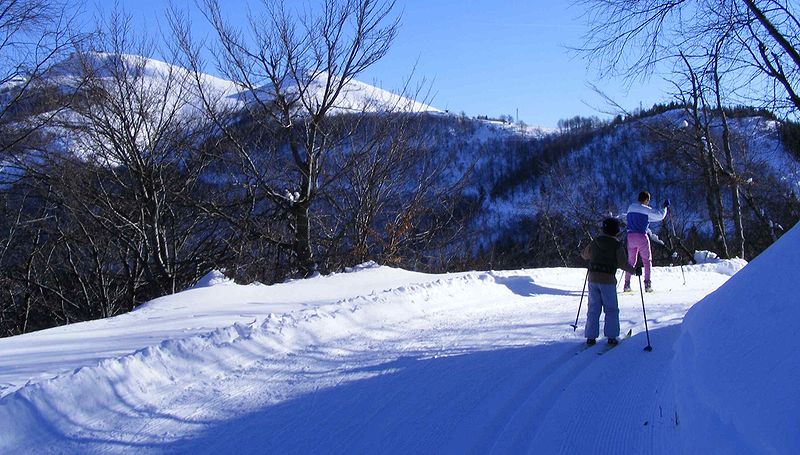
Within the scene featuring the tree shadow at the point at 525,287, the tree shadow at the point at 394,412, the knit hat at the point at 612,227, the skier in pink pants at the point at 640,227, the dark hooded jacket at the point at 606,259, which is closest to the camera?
the tree shadow at the point at 394,412

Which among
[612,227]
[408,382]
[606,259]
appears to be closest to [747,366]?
[408,382]

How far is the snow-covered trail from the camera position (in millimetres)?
4578

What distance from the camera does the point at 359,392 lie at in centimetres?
569

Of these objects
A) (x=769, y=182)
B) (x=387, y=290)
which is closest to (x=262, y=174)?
(x=387, y=290)

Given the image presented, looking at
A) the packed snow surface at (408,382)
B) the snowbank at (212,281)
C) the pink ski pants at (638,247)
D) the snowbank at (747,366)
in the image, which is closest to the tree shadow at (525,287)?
the pink ski pants at (638,247)

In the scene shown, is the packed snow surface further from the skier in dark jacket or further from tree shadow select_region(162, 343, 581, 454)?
the skier in dark jacket

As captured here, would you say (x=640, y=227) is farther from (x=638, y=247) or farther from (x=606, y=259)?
(x=606, y=259)

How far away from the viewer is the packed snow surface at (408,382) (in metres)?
3.85

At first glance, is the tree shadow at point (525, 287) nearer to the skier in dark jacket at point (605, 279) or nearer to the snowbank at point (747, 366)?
the skier in dark jacket at point (605, 279)

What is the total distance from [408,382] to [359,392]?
507 mm

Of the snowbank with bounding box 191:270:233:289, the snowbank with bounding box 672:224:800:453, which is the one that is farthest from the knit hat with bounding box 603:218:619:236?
the snowbank with bounding box 191:270:233:289

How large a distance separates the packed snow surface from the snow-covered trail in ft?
0.06

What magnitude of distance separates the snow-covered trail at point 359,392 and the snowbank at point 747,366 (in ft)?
1.33

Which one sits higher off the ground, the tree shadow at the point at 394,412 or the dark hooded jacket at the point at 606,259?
the dark hooded jacket at the point at 606,259
